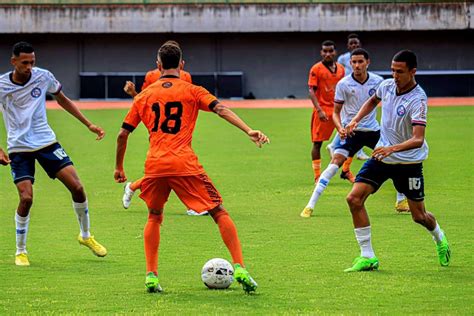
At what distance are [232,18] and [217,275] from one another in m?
40.7

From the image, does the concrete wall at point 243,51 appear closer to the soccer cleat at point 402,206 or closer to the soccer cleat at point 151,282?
the soccer cleat at point 402,206

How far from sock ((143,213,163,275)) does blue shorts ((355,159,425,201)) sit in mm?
2268

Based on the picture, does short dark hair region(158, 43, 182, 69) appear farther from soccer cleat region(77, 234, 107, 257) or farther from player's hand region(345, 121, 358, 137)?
soccer cleat region(77, 234, 107, 257)

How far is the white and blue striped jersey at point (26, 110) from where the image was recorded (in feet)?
36.8

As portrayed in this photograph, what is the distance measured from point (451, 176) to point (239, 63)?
3288cm

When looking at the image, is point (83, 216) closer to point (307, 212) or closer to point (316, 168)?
point (307, 212)

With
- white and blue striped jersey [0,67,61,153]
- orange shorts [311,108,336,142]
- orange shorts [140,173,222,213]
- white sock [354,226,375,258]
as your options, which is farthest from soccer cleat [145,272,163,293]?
orange shorts [311,108,336,142]

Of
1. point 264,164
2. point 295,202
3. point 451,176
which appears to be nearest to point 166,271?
point 295,202

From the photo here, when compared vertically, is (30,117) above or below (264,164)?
above

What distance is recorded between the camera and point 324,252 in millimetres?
11750

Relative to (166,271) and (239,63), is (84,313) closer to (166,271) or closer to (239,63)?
(166,271)

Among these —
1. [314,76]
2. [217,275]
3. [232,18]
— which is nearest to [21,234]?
[217,275]

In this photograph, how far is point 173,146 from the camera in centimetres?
928

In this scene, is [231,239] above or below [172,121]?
below
